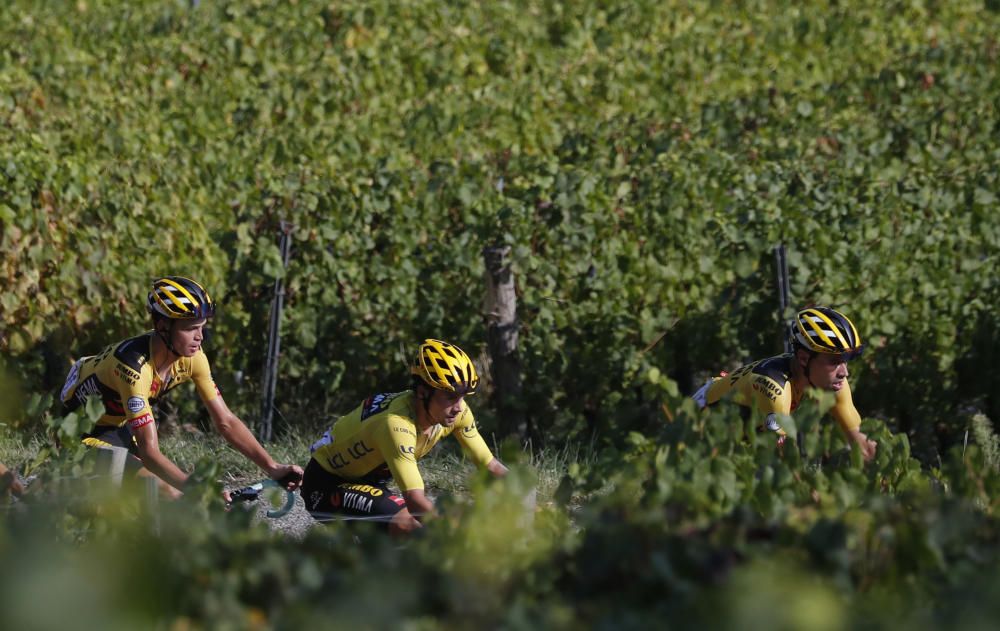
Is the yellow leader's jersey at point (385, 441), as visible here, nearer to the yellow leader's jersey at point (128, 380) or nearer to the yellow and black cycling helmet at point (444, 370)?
the yellow and black cycling helmet at point (444, 370)

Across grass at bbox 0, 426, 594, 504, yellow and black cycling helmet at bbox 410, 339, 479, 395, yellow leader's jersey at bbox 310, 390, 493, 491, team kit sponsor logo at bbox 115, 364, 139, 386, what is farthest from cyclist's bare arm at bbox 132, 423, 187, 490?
grass at bbox 0, 426, 594, 504

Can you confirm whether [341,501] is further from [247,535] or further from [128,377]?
[247,535]

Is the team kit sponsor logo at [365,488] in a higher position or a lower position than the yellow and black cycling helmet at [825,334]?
lower

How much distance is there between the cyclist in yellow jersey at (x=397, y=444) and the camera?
5602 millimetres

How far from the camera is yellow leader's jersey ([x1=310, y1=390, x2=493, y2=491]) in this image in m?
5.62

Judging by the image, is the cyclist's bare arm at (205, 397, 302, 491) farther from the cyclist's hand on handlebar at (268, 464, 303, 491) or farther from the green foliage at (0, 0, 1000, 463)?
the green foliage at (0, 0, 1000, 463)

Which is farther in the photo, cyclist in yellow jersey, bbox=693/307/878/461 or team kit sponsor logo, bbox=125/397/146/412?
cyclist in yellow jersey, bbox=693/307/878/461

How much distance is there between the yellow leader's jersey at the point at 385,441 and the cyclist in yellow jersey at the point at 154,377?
237 millimetres

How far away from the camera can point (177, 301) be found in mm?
6211

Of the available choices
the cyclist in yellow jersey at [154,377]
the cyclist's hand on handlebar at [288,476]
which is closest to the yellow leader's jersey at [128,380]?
the cyclist in yellow jersey at [154,377]

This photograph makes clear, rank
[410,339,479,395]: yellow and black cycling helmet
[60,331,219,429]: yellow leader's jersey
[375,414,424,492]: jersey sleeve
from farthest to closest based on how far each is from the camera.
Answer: [60,331,219,429]: yellow leader's jersey
[410,339,479,395]: yellow and black cycling helmet
[375,414,424,492]: jersey sleeve

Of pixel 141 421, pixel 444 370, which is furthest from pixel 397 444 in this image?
pixel 141 421

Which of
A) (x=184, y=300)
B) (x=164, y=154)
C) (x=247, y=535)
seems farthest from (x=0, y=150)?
(x=247, y=535)

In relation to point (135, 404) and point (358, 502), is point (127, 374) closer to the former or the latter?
point (135, 404)
